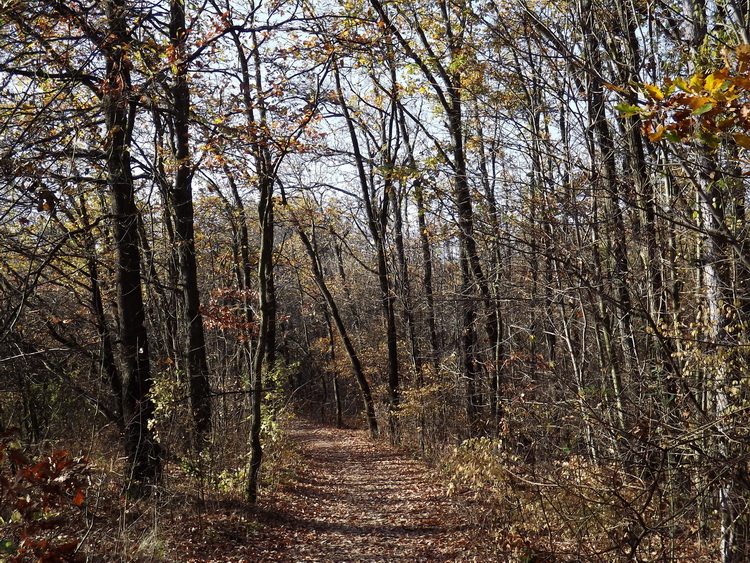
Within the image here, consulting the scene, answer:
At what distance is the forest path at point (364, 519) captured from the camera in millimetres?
6863

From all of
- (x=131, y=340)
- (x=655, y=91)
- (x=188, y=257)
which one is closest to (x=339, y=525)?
(x=131, y=340)

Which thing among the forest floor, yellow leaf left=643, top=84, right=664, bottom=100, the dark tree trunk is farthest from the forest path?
yellow leaf left=643, top=84, right=664, bottom=100

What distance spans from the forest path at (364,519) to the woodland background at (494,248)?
68 cm

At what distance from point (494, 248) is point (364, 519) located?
15.8 ft

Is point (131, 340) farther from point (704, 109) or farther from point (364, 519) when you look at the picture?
point (704, 109)

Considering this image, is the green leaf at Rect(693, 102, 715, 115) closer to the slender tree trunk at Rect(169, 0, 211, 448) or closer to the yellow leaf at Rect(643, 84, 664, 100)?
the yellow leaf at Rect(643, 84, 664, 100)

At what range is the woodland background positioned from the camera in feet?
12.3

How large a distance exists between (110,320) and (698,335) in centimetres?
1278

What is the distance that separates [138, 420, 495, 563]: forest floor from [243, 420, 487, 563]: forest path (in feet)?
0.04

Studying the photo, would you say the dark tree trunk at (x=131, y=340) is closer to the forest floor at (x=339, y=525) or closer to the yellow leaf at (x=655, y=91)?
the forest floor at (x=339, y=525)

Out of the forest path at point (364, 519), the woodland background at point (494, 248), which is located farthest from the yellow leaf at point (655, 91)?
the forest path at point (364, 519)

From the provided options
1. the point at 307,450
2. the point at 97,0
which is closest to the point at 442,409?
the point at 307,450

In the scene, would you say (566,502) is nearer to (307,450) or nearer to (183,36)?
(183,36)

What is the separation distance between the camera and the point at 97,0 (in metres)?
5.24
